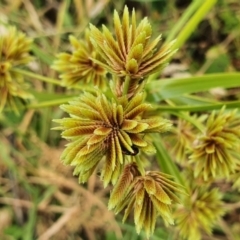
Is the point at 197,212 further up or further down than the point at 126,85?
further down

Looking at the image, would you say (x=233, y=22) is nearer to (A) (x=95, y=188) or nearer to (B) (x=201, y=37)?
(B) (x=201, y=37)

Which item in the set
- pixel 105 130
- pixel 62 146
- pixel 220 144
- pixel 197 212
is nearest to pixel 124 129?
pixel 105 130

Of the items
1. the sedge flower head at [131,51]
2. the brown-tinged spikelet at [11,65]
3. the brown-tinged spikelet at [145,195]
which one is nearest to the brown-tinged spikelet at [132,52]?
the sedge flower head at [131,51]

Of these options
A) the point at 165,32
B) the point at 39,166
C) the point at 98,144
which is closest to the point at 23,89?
the point at 98,144

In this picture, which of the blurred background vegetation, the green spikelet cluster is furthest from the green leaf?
A: the blurred background vegetation

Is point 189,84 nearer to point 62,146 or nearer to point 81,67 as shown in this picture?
point 81,67

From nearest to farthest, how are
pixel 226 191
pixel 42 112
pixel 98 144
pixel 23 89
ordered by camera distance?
pixel 98 144
pixel 23 89
pixel 226 191
pixel 42 112
